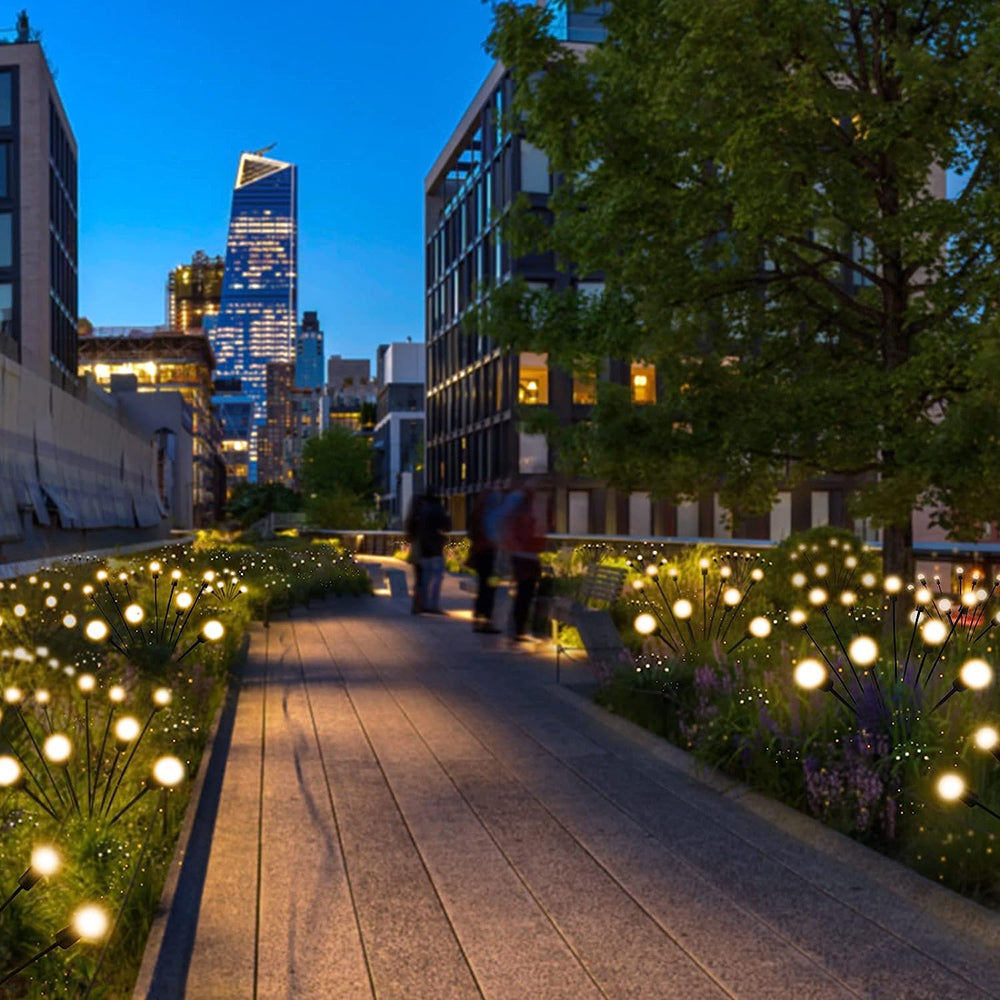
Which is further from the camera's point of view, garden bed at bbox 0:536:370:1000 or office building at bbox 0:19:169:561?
office building at bbox 0:19:169:561

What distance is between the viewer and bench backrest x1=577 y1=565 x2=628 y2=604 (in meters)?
15.3

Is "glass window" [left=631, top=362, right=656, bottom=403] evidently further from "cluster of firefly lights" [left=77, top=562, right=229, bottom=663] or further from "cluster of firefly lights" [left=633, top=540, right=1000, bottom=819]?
"cluster of firefly lights" [left=77, top=562, right=229, bottom=663]

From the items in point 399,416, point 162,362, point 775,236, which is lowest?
point 775,236

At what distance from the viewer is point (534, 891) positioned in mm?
5414

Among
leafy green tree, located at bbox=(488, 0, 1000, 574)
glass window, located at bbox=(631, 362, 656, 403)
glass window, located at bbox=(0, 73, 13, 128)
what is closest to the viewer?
leafy green tree, located at bbox=(488, 0, 1000, 574)

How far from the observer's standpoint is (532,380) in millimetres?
52656

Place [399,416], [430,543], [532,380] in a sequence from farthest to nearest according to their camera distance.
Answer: [399,416]
[532,380]
[430,543]

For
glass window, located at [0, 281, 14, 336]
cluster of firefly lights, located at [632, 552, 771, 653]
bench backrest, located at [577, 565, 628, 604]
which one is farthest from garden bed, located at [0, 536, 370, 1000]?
glass window, located at [0, 281, 14, 336]

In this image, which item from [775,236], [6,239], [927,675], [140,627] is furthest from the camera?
[6,239]

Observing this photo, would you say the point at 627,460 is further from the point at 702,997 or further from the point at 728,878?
the point at 702,997

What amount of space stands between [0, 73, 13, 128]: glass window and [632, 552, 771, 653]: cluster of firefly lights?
182ft

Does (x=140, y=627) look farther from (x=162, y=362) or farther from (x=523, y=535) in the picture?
(x=162, y=362)

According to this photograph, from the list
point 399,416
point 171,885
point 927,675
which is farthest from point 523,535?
point 399,416

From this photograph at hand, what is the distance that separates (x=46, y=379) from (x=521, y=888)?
104 feet
